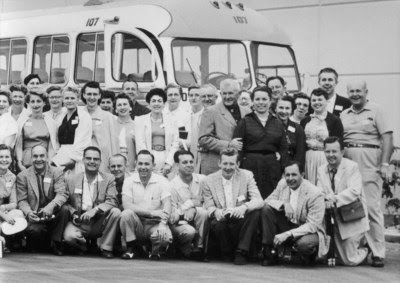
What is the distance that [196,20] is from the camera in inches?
695

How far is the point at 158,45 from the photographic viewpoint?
17.3 meters

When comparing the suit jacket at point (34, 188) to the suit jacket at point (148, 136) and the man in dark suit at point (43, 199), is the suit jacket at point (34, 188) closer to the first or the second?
the man in dark suit at point (43, 199)

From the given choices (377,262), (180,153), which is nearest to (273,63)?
(180,153)

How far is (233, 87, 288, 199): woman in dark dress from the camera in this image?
40.9 feet

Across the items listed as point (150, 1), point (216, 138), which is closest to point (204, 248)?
point (216, 138)

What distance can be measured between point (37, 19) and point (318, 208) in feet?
30.5

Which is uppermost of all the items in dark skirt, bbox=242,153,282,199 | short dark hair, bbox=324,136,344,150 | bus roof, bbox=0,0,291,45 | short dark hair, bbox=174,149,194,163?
bus roof, bbox=0,0,291,45

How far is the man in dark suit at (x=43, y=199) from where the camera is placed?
12.8m

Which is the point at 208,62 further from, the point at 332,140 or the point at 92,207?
the point at 332,140

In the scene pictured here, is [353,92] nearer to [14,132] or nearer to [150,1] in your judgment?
[14,132]

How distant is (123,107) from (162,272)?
131 inches

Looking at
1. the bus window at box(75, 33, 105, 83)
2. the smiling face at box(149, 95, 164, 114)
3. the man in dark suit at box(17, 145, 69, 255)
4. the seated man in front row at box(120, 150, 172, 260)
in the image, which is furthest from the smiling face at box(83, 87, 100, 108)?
the bus window at box(75, 33, 105, 83)

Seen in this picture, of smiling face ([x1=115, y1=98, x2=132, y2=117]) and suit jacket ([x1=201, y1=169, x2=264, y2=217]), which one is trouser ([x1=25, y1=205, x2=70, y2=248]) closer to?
smiling face ([x1=115, y1=98, x2=132, y2=117])

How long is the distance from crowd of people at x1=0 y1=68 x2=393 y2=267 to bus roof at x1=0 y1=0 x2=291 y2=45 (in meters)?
4.08
